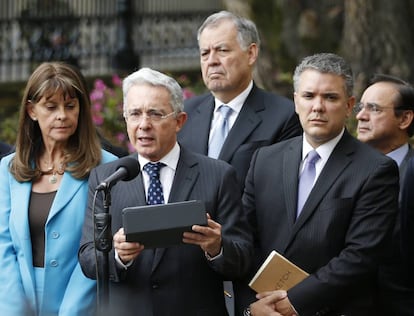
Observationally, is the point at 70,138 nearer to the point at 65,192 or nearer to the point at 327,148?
the point at 65,192

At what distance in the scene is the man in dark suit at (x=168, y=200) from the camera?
5.55 metres

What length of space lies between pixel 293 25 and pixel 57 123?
1219 centimetres

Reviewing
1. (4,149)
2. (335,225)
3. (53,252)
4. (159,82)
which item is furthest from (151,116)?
(4,149)

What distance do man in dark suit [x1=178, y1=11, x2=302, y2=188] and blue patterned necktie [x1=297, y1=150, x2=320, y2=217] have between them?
75 centimetres

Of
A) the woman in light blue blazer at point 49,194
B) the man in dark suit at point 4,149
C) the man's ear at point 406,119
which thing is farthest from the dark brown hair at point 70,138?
the man's ear at point 406,119

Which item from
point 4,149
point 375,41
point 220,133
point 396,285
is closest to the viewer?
point 396,285

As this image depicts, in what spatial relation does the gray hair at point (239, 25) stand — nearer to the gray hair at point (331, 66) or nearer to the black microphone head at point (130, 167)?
the gray hair at point (331, 66)

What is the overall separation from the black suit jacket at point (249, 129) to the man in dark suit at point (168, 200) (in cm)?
92

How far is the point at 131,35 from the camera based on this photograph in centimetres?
1752

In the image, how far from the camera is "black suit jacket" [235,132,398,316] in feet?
18.5

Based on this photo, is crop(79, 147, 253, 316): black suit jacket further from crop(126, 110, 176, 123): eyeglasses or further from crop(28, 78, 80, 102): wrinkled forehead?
crop(28, 78, 80, 102): wrinkled forehead

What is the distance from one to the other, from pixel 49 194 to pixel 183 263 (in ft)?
3.35

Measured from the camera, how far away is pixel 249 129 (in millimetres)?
6742

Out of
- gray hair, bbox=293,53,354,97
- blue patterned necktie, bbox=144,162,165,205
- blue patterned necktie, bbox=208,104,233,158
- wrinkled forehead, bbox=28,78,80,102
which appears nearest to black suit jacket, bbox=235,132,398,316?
gray hair, bbox=293,53,354,97
